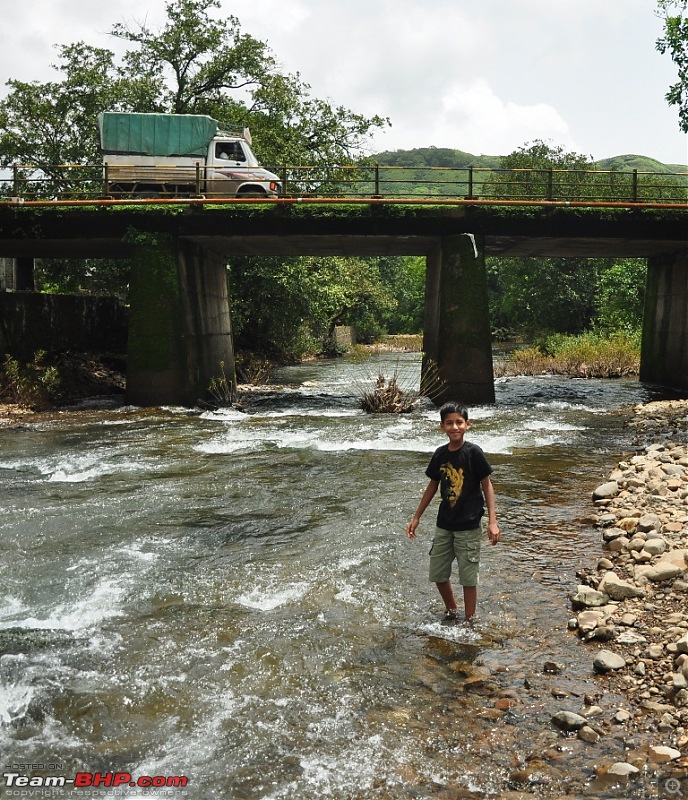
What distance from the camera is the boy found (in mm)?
5738

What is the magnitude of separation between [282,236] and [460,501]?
51.8ft

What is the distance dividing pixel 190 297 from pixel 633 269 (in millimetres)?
24568

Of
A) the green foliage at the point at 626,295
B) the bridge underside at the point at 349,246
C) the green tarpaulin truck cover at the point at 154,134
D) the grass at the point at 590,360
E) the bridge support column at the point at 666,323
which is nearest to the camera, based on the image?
the bridge underside at the point at 349,246

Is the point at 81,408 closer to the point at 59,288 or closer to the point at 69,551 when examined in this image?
the point at 69,551

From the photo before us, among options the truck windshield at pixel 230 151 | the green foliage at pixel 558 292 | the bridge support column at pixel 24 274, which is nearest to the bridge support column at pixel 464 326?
the truck windshield at pixel 230 151

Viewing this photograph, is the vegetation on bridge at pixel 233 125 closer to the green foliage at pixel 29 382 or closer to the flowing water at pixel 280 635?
the green foliage at pixel 29 382

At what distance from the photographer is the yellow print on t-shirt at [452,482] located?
5.81 m

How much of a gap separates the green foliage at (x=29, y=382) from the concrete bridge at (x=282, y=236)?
273cm

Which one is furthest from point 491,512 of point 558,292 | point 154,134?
point 558,292

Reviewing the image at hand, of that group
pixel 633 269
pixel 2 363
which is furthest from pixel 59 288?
pixel 633 269

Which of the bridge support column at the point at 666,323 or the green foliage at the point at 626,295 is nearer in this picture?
the bridge support column at the point at 666,323

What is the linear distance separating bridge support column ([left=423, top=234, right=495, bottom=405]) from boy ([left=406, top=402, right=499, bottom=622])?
14.4 m

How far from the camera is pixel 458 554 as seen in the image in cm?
583

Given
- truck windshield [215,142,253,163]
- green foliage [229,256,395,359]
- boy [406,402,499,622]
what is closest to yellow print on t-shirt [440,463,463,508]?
boy [406,402,499,622]
